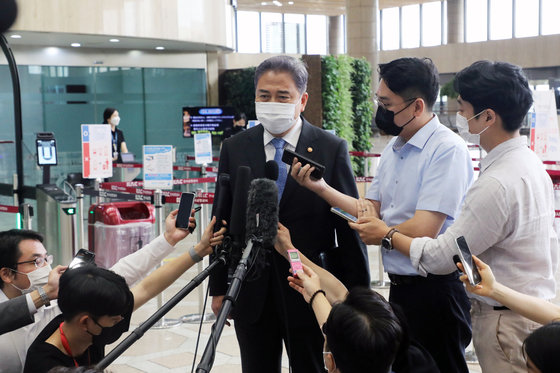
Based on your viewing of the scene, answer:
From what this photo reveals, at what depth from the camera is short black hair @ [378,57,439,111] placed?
2.79m

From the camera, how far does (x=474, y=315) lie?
2.59 m

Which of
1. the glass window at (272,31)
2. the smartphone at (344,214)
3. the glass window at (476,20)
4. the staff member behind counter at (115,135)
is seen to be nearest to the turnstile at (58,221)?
the smartphone at (344,214)

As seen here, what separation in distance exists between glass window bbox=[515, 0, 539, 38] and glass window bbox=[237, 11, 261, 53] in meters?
13.0

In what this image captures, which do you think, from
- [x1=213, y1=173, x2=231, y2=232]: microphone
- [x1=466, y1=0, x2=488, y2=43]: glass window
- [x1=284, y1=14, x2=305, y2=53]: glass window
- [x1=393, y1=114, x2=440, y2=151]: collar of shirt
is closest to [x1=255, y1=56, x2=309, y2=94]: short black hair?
[x1=393, y1=114, x2=440, y2=151]: collar of shirt

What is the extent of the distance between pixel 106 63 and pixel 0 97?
2269 millimetres

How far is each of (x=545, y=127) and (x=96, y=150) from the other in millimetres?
4751

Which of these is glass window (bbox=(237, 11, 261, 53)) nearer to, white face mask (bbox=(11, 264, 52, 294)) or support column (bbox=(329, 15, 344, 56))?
support column (bbox=(329, 15, 344, 56))

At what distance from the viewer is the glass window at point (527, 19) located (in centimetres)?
3291

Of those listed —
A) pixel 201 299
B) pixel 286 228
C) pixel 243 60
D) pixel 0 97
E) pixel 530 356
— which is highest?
pixel 243 60

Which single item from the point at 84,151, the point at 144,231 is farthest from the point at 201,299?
the point at 84,151

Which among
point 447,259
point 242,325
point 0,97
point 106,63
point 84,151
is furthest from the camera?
point 106,63

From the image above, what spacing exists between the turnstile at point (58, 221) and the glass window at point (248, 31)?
32.0 m

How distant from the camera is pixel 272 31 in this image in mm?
39125

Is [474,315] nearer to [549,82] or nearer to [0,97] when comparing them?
[0,97]
